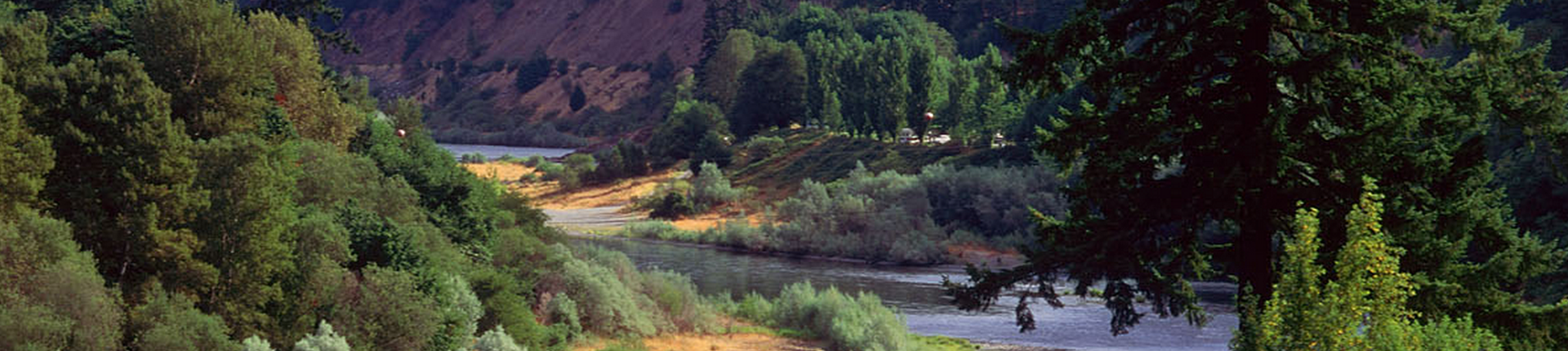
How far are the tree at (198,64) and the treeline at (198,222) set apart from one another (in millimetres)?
45

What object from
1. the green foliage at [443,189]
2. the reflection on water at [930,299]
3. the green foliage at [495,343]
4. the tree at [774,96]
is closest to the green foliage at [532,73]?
the tree at [774,96]

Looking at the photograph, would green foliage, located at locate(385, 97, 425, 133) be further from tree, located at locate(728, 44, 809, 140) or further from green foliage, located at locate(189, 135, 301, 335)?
tree, located at locate(728, 44, 809, 140)

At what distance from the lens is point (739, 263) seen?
2872 inches

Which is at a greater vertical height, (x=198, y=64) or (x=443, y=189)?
(x=198, y=64)

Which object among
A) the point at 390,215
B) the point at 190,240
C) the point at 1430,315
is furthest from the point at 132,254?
the point at 1430,315

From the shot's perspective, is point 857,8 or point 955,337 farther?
point 857,8

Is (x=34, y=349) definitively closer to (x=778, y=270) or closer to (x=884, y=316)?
(x=884, y=316)

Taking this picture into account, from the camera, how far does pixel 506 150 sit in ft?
525

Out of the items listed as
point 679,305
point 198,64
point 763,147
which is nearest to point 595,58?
point 763,147

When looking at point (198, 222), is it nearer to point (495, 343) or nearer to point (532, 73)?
point (495, 343)

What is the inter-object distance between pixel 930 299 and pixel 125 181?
36.7 m

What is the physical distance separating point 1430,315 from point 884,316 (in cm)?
2593

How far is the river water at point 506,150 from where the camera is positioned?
149875mm

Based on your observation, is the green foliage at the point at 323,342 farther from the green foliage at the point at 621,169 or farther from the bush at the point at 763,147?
the green foliage at the point at 621,169
